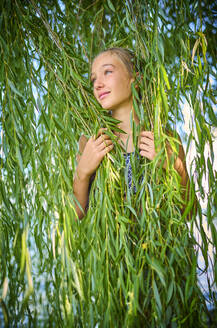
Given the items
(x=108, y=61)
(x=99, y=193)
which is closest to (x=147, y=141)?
(x=99, y=193)

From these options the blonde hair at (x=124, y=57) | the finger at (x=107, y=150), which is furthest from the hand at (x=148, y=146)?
the blonde hair at (x=124, y=57)

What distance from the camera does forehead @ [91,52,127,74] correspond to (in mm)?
1250

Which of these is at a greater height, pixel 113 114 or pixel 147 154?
pixel 113 114

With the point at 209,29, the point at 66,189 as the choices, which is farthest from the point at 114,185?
the point at 209,29

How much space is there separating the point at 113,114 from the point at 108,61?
0.21 m

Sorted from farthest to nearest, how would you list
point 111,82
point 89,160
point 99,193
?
1. point 111,82
2. point 89,160
3. point 99,193

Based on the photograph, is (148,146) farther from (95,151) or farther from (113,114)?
(113,114)

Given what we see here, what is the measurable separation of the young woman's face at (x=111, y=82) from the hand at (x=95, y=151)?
0.67 feet

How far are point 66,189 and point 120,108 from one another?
46 cm

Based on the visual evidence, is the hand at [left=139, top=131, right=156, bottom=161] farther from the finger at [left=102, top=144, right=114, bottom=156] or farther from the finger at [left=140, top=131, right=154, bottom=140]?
the finger at [left=102, top=144, right=114, bottom=156]

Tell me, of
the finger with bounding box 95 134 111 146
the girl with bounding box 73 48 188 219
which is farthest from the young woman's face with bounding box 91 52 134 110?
the finger with bounding box 95 134 111 146

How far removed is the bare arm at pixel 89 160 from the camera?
1.03 metres

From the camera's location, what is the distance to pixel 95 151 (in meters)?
1.04

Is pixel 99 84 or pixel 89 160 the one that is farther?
pixel 99 84
